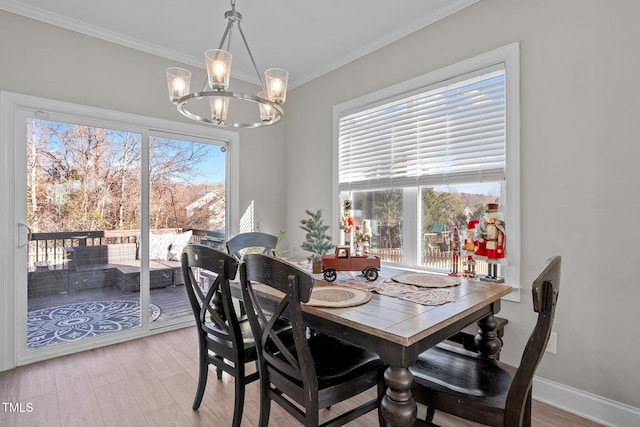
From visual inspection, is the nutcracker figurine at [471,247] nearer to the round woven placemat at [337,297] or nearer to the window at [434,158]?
the window at [434,158]

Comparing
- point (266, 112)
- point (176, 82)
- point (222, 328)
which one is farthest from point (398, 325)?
point (176, 82)

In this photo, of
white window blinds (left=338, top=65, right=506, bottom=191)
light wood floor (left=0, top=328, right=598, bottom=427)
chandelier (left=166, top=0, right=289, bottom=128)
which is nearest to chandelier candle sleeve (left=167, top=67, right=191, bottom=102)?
chandelier (left=166, top=0, right=289, bottom=128)

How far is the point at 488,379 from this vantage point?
1427mm

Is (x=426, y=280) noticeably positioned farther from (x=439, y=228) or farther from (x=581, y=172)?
(x=581, y=172)

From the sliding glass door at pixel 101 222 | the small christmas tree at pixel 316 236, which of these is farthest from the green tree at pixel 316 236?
the sliding glass door at pixel 101 222

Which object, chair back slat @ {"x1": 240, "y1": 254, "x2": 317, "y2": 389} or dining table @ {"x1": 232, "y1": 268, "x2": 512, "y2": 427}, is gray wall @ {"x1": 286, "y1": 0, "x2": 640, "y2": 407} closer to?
dining table @ {"x1": 232, "y1": 268, "x2": 512, "y2": 427}

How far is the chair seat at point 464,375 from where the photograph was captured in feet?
4.37

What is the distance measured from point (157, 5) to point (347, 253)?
7.90ft

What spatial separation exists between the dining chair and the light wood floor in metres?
0.63

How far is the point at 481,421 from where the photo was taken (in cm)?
127

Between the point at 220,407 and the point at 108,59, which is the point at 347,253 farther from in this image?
the point at 108,59

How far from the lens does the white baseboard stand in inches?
72.1

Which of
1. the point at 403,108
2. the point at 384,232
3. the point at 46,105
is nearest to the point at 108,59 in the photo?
the point at 46,105

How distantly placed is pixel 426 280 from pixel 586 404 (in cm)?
121
